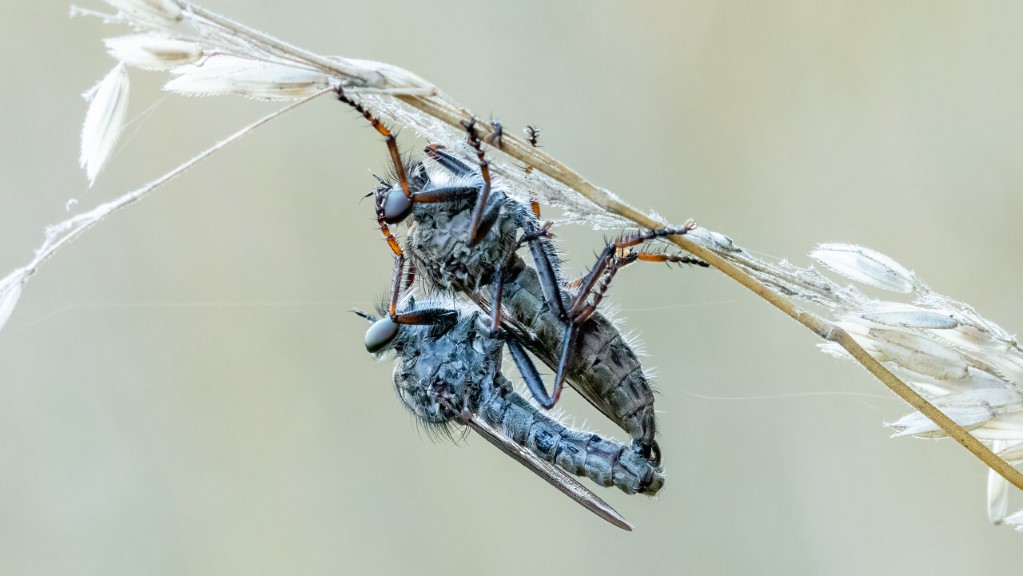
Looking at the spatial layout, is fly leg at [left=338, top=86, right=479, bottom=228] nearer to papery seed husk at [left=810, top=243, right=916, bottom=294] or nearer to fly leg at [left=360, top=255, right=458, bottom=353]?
fly leg at [left=360, top=255, right=458, bottom=353]

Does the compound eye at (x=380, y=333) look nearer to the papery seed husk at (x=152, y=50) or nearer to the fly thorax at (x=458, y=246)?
the fly thorax at (x=458, y=246)

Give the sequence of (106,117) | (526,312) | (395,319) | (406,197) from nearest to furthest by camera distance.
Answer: (106,117), (406,197), (526,312), (395,319)

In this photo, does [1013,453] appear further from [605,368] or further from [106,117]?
[106,117]

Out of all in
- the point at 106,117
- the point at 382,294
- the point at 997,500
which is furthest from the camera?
the point at 382,294

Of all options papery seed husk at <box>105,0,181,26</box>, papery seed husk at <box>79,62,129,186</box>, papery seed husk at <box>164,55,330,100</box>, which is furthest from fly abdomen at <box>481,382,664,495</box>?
papery seed husk at <box>105,0,181,26</box>

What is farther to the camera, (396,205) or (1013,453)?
(396,205)

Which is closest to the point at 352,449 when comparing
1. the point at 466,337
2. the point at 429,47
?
the point at 466,337

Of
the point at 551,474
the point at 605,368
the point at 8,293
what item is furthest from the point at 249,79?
the point at 551,474

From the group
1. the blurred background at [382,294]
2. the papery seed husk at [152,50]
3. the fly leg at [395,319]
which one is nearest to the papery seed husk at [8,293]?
the papery seed husk at [152,50]
